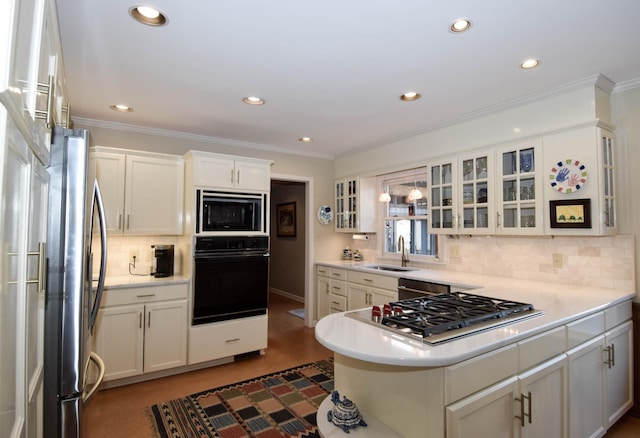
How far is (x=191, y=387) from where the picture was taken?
9.96ft

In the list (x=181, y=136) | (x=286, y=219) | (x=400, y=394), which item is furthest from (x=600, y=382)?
(x=286, y=219)

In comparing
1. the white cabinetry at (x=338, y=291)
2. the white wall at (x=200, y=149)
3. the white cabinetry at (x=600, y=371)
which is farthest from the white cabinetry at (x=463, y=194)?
the white wall at (x=200, y=149)

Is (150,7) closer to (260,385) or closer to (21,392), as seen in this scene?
(21,392)

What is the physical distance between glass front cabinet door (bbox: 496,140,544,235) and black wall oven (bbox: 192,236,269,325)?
7.67ft

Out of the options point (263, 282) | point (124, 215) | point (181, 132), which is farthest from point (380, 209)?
point (124, 215)

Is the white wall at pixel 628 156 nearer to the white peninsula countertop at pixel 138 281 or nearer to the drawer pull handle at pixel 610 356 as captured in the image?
the drawer pull handle at pixel 610 356

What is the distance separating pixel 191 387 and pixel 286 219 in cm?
423

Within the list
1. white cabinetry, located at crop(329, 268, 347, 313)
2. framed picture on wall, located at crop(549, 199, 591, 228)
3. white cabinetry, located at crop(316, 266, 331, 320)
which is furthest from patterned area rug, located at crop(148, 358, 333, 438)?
framed picture on wall, located at crop(549, 199, 591, 228)

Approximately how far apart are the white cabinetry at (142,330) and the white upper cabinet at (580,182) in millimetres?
3287

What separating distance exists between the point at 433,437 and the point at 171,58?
251 centimetres

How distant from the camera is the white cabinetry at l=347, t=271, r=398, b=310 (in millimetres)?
3627

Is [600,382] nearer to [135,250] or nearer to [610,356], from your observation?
[610,356]

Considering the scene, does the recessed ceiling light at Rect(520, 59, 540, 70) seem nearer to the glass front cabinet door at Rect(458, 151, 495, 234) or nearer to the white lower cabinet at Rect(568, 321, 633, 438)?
the glass front cabinet door at Rect(458, 151, 495, 234)

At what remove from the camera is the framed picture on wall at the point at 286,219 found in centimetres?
675
